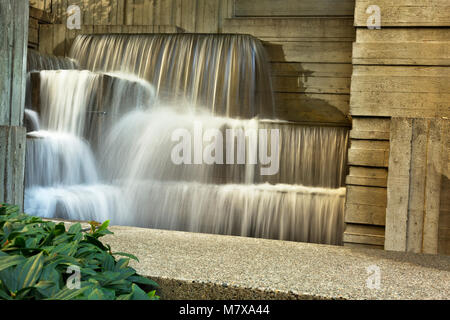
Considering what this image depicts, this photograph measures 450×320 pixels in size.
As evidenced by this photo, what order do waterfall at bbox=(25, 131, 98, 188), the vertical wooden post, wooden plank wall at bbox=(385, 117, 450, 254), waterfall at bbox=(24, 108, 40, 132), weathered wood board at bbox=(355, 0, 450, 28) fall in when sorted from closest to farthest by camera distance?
the vertical wooden post, wooden plank wall at bbox=(385, 117, 450, 254), weathered wood board at bbox=(355, 0, 450, 28), waterfall at bbox=(25, 131, 98, 188), waterfall at bbox=(24, 108, 40, 132)

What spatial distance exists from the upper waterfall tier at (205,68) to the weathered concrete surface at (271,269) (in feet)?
14.4

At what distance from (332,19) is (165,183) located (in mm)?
Answer: 3669

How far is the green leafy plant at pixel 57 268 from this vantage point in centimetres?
117

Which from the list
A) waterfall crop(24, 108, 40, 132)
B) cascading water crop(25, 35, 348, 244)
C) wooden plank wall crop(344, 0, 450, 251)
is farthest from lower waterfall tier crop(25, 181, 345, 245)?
wooden plank wall crop(344, 0, 450, 251)

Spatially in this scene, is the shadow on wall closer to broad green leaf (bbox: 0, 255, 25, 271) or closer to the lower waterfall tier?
the lower waterfall tier

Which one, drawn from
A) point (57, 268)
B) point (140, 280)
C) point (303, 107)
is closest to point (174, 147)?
point (303, 107)

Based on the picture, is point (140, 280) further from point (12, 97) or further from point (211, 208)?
point (211, 208)

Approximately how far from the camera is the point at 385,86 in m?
3.11

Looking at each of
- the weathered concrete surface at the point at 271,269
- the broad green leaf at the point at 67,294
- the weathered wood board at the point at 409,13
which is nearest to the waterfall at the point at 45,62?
the weathered wood board at the point at 409,13

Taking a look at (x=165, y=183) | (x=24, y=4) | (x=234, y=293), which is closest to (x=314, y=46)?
(x=165, y=183)

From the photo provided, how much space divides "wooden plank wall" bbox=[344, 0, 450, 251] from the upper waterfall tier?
3511 mm

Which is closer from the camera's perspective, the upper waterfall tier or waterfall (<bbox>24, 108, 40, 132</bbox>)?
waterfall (<bbox>24, 108, 40, 132</bbox>)

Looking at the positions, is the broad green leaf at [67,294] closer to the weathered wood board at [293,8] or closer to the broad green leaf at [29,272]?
the broad green leaf at [29,272]

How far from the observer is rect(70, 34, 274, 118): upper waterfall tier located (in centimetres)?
658
